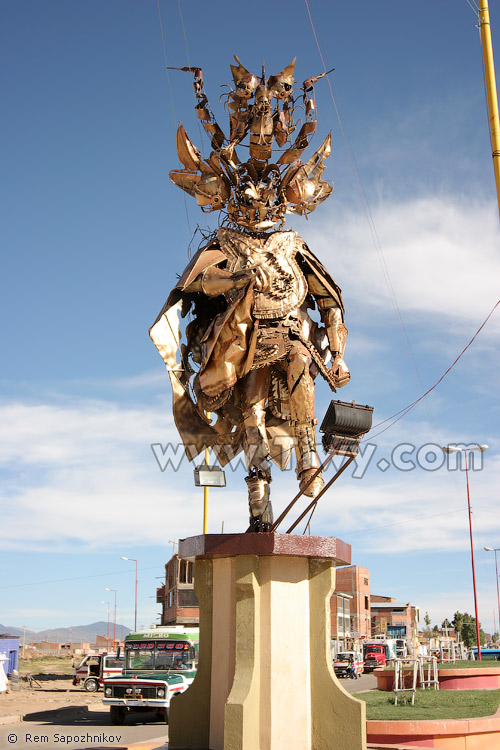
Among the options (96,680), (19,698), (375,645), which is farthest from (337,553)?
(375,645)

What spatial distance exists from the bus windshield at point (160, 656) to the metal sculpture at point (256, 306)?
957cm

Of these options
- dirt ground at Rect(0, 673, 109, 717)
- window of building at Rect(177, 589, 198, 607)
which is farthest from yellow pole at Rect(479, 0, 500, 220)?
window of building at Rect(177, 589, 198, 607)

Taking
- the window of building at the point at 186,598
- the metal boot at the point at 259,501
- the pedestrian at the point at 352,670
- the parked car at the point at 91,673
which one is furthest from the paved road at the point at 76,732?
the window of building at the point at 186,598

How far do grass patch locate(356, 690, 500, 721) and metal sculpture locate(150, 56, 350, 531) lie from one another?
400 centimetres

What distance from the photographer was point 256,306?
23.6 feet

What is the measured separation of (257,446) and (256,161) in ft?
9.70

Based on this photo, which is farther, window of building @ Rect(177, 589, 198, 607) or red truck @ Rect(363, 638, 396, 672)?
window of building @ Rect(177, 589, 198, 607)

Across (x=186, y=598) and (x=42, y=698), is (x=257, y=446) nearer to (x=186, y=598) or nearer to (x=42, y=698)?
(x=42, y=698)

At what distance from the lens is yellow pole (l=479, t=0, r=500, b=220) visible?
336 inches

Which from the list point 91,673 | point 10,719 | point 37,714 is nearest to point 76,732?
point 10,719

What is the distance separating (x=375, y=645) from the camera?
38.6 metres

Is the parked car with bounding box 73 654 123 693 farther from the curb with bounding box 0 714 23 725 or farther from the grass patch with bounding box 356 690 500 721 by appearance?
the grass patch with bounding box 356 690 500 721

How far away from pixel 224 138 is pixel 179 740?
5699 mm

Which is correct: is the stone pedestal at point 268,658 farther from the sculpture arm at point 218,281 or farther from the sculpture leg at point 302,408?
the sculpture arm at point 218,281
